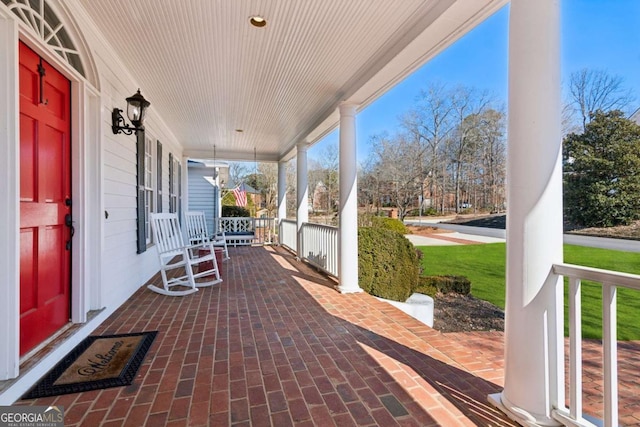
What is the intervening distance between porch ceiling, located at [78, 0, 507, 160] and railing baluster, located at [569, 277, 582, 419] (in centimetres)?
187

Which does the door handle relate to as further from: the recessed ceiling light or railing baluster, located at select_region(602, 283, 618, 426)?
railing baluster, located at select_region(602, 283, 618, 426)

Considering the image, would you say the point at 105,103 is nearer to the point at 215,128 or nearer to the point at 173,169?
the point at 215,128

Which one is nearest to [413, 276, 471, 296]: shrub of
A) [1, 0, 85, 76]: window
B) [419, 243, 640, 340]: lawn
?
[419, 243, 640, 340]: lawn

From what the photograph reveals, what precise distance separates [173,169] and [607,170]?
7272 mm

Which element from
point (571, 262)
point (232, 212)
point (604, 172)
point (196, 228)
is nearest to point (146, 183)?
point (196, 228)

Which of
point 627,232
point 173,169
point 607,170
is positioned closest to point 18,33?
point 173,169

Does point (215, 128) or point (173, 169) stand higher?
point (215, 128)

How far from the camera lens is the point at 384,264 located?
4832mm

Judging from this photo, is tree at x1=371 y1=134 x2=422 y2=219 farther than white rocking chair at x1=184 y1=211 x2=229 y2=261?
Yes

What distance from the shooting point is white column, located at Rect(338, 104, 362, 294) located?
13.3 ft

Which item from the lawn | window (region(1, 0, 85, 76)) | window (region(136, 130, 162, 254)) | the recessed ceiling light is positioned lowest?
the lawn

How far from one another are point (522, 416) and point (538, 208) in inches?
40.5

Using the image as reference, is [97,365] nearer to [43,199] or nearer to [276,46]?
[43,199]

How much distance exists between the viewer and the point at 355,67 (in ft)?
11.1
